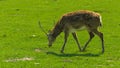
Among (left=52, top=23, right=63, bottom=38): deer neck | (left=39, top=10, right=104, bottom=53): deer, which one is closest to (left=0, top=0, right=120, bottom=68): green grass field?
(left=52, top=23, right=63, bottom=38): deer neck

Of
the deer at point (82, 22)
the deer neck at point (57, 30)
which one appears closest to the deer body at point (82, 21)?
the deer at point (82, 22)

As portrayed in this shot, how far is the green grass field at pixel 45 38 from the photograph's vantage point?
17641 millimetres

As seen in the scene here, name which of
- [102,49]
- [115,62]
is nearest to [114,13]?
[102,49]

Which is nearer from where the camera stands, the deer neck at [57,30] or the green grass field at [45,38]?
the green grass field at [45,38]

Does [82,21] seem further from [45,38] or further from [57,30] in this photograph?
[45,38]

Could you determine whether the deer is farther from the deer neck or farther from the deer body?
the deer neck

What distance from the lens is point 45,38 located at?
24.9 meters

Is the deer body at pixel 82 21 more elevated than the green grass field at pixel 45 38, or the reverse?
the deer body at pixel 82 21

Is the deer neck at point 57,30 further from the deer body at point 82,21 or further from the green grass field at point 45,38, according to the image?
the green grass field at point 45,38

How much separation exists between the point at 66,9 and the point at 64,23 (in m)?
18.4

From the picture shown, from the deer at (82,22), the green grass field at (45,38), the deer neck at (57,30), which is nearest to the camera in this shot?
the green grass field at (45,38)

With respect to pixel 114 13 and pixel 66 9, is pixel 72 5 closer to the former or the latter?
pixel 66 9

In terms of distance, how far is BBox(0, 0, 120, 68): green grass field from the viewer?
1764 cm

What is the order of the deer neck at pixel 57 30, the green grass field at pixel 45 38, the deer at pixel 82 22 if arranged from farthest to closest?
the deer neck at pixel 57 30, the deer at pixel 82 22, the green grass field at pixel 45 38
